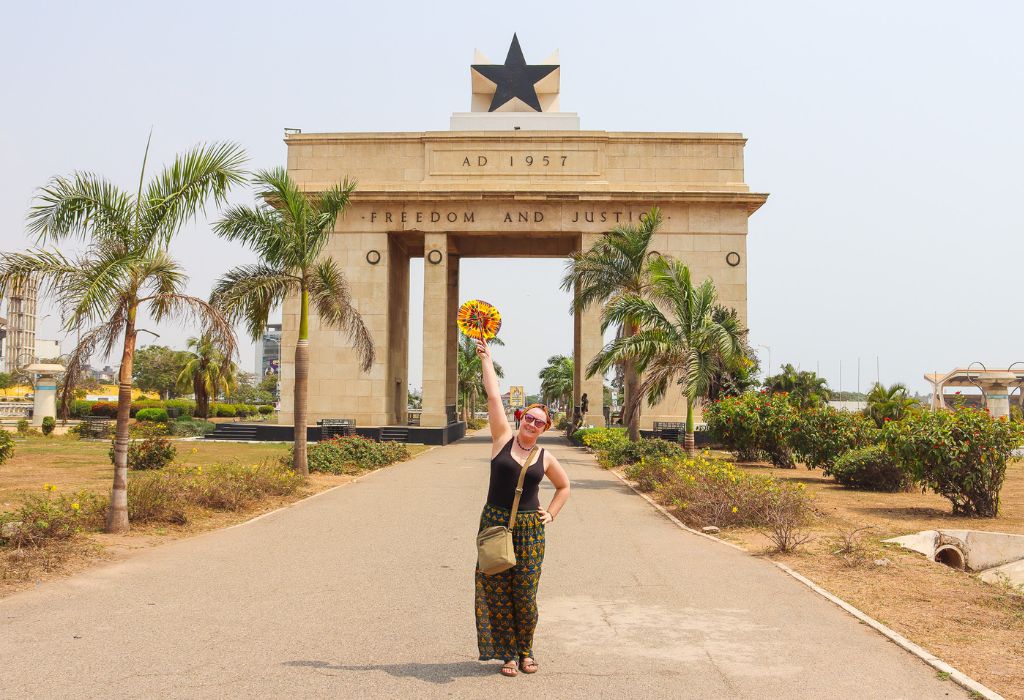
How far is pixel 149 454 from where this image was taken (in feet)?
70.4

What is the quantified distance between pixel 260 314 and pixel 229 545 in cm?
990

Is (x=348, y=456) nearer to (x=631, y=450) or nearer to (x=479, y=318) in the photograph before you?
(x=631, y=450)

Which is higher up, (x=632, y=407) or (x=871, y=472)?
(x=632, y=407)

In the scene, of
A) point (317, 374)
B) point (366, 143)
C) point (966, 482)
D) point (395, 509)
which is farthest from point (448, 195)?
point (966, 482)

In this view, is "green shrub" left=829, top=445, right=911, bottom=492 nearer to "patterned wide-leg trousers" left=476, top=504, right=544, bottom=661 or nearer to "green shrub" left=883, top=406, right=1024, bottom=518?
"green shrub" left=883, top=406, right=1024, bottom=518

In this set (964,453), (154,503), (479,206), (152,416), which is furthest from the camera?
(152,416)

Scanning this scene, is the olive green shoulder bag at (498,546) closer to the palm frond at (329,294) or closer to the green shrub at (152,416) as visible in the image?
the palm frond at (329,294)

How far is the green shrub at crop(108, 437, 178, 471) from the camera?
70.2 feet

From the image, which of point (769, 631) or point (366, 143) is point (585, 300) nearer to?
point (366, 143)

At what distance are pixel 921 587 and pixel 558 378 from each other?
279 ft

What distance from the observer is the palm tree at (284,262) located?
63.4ft

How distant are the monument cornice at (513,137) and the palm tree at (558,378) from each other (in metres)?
44.0

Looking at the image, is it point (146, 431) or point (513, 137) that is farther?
point (513, 137)

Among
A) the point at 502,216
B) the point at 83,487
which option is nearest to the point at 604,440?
the point at 502,216
